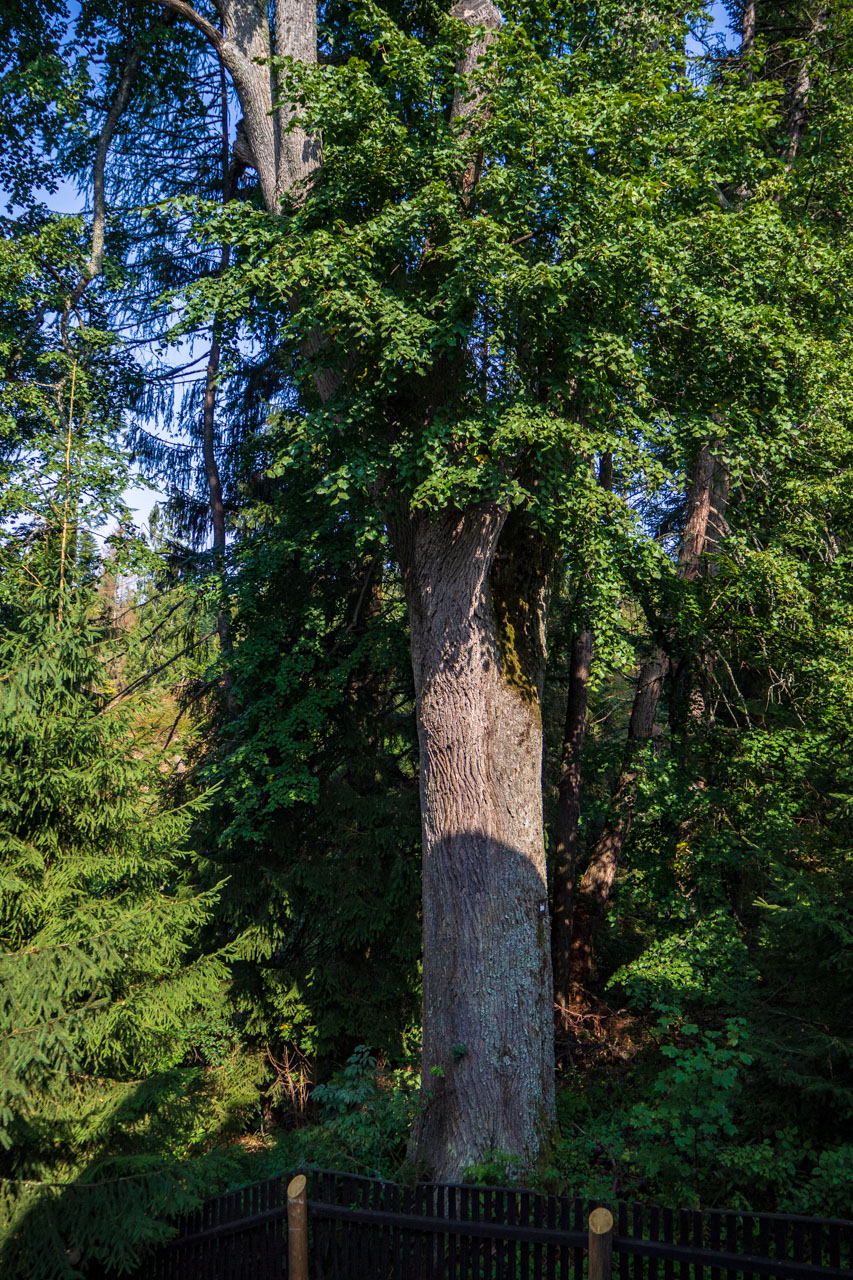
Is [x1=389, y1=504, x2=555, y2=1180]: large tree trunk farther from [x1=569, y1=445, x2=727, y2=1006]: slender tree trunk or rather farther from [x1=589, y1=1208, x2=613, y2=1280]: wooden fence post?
[x1=569, y1=445, x2=727, y2=1006]: slender tree trunk

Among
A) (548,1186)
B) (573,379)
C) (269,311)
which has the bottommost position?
(548,1186)

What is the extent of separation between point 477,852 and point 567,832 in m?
4.81

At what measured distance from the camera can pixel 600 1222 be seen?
4.17m

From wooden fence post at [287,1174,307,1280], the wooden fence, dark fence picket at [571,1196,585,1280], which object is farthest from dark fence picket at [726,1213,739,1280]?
wooden fence post at [287,1174,307,1280]

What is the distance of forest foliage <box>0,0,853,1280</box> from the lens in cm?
535

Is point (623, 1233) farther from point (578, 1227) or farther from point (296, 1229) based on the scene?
point (296, 1229)

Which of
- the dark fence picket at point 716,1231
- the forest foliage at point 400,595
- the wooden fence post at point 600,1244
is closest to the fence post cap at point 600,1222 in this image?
the wooden fence post at point 600,1244

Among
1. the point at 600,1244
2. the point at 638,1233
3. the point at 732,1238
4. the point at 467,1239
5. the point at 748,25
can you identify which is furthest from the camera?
the point at 748,25

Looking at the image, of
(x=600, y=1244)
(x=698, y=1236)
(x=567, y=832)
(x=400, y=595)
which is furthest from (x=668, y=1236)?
(x=400, y=595)

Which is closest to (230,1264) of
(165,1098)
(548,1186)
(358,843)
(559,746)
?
(165,1098)

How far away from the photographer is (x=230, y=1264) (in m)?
5.30

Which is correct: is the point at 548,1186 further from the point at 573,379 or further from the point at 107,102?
the point at 107,102

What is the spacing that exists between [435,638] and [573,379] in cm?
273

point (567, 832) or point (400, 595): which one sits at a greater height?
point (400, 595)
